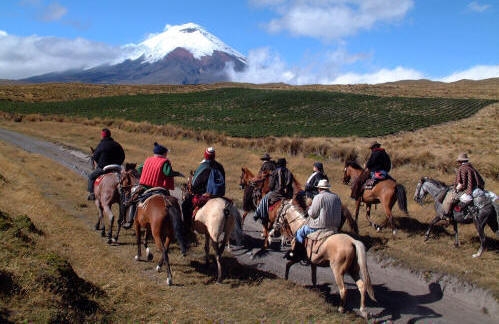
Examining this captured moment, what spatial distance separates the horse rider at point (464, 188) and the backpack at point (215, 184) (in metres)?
6.37

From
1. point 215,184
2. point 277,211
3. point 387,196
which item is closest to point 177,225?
point 215,184

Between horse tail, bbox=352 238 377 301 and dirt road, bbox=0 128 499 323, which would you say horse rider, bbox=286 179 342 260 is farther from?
dirt road, bbox=0 128 499 323

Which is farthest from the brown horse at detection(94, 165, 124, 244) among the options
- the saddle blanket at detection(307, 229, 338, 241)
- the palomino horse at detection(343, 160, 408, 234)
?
the palomino horse at detection(343, 160, 408, 234)

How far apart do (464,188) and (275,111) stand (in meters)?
52.3

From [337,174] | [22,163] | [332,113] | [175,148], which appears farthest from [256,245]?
[332,113]

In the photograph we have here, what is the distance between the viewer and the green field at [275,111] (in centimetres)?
4672

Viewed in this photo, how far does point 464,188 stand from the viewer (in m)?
11.2

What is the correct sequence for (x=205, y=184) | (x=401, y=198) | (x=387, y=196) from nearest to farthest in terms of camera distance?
(x=205, y=184) < (x=401, y=198) < (x=387, y=196)

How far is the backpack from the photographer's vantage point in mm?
10023

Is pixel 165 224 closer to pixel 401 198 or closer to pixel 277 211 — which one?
pixel 277 211

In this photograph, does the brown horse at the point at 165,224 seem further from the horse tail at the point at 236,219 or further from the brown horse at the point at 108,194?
the brown horse at the point at 108,194

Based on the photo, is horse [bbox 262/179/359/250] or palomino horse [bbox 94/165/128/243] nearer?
horse [bbox 262/179/359/250]

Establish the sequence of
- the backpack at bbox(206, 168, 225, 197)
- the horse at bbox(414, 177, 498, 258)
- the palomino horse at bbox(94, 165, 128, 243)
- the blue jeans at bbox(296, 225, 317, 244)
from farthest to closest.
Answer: the palomino horse at bbox(94, 165, 128, 243), the horse at bbox(414, 177, 498, 258), the backpack at bbox(206, 168, 225, 197), the blue jeans at bbox(296, 225, 317, 244)

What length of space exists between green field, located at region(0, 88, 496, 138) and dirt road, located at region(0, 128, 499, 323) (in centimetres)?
3112
